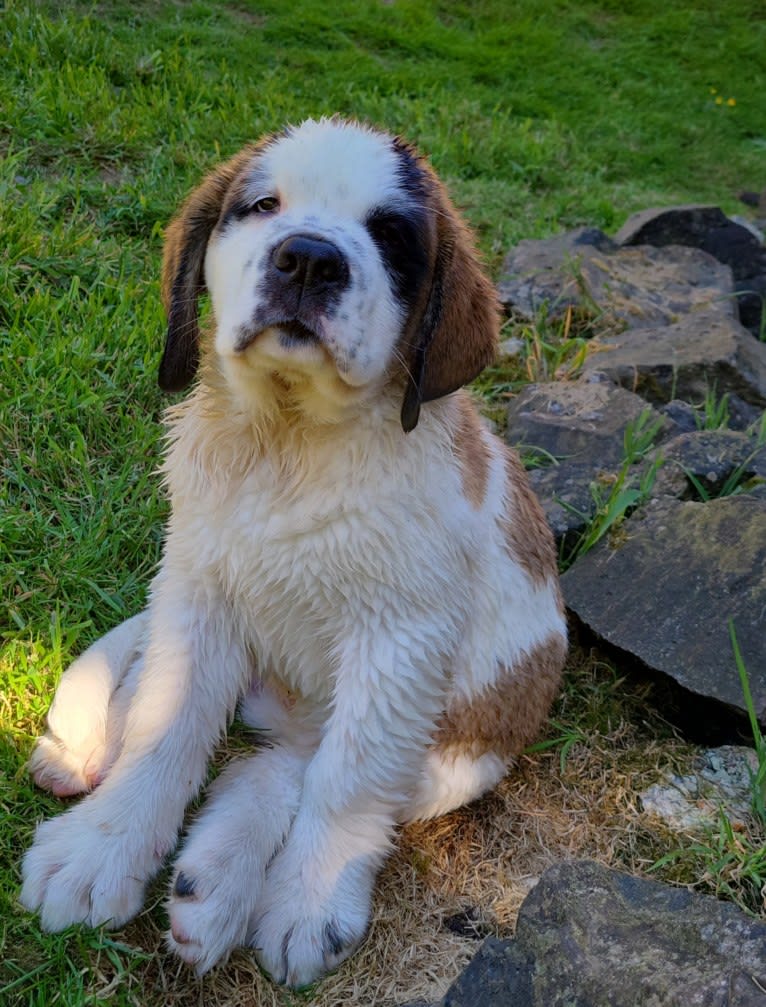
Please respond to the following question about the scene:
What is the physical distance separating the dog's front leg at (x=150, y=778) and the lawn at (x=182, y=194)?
3.5 inches

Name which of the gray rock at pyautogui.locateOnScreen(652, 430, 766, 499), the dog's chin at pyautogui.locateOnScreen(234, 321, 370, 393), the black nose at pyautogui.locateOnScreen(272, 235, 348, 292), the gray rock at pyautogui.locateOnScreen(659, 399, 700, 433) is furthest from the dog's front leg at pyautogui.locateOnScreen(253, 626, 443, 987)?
the gray rock at pyautogui.locateOnScreen(659, 399, 700, 433)

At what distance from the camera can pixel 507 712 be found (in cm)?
309

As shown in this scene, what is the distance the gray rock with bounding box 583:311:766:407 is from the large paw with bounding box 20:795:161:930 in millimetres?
3368

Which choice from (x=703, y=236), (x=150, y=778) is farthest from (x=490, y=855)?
(x=703, y=236)

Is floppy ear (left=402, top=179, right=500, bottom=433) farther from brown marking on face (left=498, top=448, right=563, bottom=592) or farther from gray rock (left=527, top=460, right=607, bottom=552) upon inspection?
gray rock (left=527, top=460, right=607, bottom=552)

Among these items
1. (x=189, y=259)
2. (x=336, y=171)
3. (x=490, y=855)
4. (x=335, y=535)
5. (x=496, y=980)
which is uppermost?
(x=336, y=171)

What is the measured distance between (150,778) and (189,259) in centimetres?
144

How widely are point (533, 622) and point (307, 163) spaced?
150cm

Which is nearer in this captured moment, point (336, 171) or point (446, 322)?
point (336, 171)

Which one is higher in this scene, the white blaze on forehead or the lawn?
the white blaze on forehead

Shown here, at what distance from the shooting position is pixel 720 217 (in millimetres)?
7477

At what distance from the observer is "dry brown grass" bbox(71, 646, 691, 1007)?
Answer: 263cm

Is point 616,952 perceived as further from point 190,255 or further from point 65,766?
point 190,255

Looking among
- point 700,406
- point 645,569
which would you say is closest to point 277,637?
point 645,569
